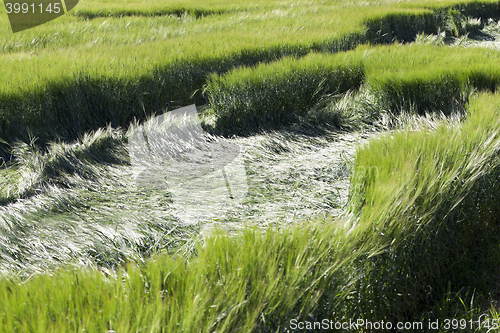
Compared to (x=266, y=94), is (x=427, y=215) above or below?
below

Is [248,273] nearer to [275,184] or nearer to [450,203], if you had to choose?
[450,203]

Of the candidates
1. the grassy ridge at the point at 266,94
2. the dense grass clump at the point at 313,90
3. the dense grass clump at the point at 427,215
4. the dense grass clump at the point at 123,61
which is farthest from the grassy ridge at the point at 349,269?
the dense grass clump at the point at 123,61

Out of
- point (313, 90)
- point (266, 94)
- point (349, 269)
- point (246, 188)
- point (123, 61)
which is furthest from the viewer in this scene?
point (313, 90)

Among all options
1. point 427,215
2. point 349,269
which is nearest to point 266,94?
point 427,215

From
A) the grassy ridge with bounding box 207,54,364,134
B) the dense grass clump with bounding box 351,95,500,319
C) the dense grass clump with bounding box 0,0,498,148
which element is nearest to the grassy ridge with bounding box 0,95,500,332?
the dense grass clump with bounding box 351,95,500,319

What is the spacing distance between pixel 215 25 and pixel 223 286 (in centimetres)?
674

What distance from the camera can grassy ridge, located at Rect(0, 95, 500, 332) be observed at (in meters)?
0.99

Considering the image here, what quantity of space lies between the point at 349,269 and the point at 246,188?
1.28 m

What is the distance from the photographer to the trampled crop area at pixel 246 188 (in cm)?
111

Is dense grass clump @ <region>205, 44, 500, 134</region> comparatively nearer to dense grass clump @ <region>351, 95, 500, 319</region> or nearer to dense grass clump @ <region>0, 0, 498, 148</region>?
dense grass clump @ <region>0, 0, 498, 148</region>

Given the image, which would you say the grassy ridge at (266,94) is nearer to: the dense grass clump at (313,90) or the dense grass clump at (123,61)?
the dense grass clump at (313,90)

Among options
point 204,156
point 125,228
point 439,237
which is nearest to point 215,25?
point 204,156

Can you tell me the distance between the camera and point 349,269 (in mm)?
1335

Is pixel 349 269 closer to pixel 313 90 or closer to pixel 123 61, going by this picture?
pixel 313 90
